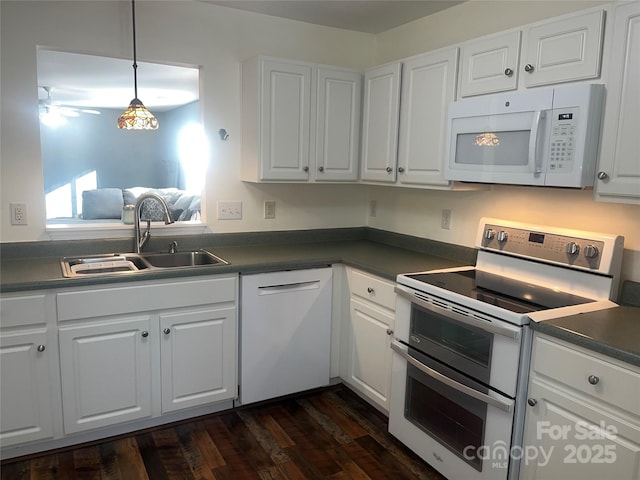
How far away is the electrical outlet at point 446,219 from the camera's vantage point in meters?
2.90

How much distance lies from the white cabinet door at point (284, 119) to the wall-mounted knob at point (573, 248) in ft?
5.07

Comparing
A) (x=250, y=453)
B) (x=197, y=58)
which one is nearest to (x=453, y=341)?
(x=250, y=453)

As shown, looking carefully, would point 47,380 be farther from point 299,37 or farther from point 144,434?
point 299,37

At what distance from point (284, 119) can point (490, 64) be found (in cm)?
120

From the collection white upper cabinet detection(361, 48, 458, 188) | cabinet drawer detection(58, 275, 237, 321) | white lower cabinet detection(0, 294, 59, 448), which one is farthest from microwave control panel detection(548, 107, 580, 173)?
white lower cabinet detection(0, 294, 59, 448)

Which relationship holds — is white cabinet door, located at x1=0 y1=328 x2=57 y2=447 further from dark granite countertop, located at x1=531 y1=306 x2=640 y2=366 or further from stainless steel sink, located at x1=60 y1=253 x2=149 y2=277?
dark granite countertop, located at x1=531 y1=306 x2=640 y2=366

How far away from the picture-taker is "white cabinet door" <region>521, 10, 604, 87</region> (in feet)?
5.93

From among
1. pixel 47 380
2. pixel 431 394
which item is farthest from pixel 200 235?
pixel 431 394

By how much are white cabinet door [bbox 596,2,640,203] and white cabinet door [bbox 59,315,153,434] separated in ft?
6.92

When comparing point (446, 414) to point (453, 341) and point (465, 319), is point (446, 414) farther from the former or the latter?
point (465, 319)

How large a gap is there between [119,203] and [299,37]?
522 cm

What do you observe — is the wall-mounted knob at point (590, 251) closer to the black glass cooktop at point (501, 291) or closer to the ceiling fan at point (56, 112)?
the black glass cooktop at point (501, 291)

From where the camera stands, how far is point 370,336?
8.82 feet

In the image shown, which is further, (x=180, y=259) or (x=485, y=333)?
(x=180, y=259)
